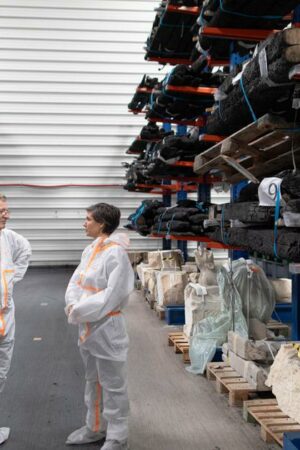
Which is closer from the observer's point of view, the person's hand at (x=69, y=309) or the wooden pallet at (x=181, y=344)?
the person's hand at (x=69, y=309)

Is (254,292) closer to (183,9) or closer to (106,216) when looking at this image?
(106,216)

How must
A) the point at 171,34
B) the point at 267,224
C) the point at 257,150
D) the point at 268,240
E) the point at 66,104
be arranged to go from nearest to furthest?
the point at 268,240, the point at 267,224, the point at 257,150, the point at 171,34, the point at 66,104

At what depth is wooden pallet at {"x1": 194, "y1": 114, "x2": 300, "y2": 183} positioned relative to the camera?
9.56 ft

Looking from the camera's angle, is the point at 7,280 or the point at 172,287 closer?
the point at 7,280

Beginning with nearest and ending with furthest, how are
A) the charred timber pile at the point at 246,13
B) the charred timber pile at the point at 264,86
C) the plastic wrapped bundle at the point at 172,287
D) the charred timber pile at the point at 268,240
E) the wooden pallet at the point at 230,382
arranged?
the charred timber pile at the point at 264,86 → the charred timber pile at the point at 268,240 → the charred timber pile at the point at 246,13 → the wooden pallet at the point at 230,382 → the plastic wrapped bundle at the point at 172,287

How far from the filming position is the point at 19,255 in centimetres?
409

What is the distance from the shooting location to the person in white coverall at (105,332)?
10.3 feet

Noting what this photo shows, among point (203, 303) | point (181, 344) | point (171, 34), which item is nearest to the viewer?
point (203, 303)

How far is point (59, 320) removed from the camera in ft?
23.7

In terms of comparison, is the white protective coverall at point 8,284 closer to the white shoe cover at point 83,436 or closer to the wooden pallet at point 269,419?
the white shoe cover at point 83,436

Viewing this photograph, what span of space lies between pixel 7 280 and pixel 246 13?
2793mm

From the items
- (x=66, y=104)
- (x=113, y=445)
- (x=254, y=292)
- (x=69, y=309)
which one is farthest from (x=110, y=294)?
(x=66, y=104)

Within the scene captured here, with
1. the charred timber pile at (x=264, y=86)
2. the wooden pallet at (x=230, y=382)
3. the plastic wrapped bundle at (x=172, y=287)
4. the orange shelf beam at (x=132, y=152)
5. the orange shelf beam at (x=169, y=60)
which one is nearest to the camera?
the charred timber pile at (x=264, y=86)

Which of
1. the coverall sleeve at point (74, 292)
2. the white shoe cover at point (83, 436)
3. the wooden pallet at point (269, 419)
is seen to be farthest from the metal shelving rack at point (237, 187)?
the white shoe cover at point (83, 436)
